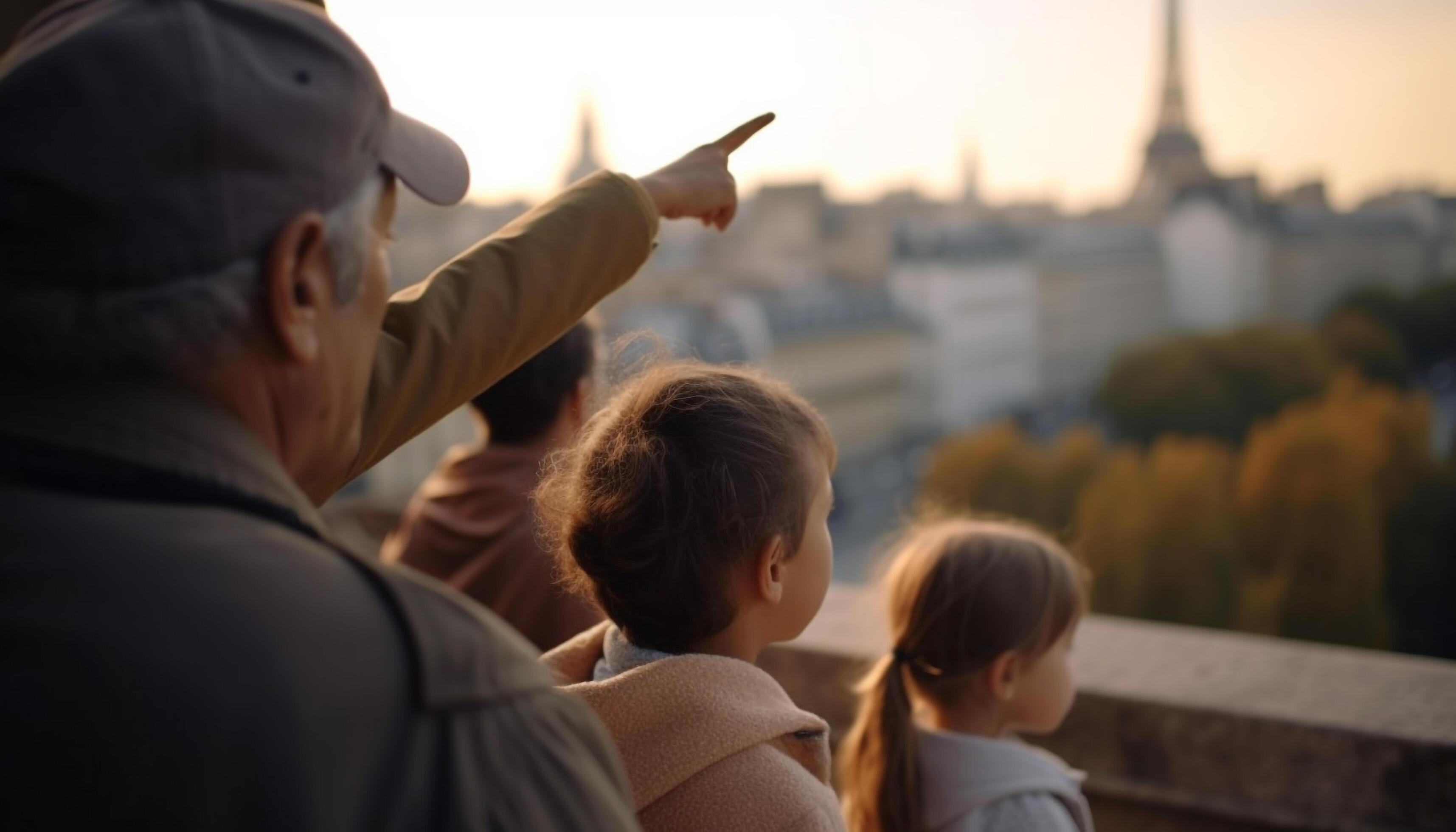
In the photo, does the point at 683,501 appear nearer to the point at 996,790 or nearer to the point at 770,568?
the point at 770,568

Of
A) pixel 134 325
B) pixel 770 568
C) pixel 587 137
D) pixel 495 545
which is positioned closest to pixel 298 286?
pixel 134 325

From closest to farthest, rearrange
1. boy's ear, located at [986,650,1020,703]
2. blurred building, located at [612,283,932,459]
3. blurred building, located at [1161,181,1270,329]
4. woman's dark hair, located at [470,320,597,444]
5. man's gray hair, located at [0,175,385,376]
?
man's gray hair, located at [0,175,385,376] → boy's ear, located at [986,650,1020,703] → woman's dark hair, located at [470,320,597,444] → blurred building, located at [612,283,932,459] → blurred building, located at [1161,181,1270,329]

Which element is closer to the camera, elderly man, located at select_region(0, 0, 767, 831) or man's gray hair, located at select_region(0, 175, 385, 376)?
elderly man, located at select_region(0, 0, 767, 831)

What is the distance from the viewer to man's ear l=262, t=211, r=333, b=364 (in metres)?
0.90

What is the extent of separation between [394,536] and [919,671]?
1.22m

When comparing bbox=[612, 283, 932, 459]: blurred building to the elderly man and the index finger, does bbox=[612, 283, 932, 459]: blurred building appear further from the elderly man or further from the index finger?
the elderly man

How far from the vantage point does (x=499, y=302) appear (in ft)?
4.87

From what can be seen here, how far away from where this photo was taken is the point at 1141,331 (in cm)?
6438

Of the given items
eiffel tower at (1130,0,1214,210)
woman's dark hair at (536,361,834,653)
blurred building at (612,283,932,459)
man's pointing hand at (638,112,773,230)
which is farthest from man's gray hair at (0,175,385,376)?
eiffel tower at (1130,0,1214,210)

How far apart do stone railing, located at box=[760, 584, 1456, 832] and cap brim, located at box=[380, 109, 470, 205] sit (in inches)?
63.4

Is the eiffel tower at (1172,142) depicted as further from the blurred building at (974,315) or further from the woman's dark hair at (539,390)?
the woman's dark hair at (539,390)

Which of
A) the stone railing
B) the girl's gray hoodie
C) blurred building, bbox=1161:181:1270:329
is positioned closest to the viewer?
the girl's gray hoodie

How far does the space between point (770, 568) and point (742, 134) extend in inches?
20.8

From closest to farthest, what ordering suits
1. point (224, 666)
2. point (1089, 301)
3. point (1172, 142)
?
point (224, 666), point (1089, 301), point (1172, 142)
